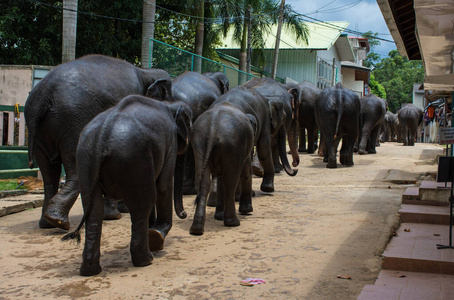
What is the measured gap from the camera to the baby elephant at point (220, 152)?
5.82m

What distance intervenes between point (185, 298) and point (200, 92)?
4784 millimetres

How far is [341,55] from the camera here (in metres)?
51.5

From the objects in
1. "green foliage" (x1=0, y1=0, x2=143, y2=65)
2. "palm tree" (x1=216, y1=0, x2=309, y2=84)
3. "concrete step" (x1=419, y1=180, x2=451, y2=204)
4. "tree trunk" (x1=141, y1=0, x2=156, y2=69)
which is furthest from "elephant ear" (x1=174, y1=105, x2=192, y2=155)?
"palm tree" (x1=216, y1=0, x2=309, y2=84)

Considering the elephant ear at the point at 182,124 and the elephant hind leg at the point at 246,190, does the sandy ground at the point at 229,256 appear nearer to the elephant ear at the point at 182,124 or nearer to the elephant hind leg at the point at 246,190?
the elephant hind leg at the point at 246,190

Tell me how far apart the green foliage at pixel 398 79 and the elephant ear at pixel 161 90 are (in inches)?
2436

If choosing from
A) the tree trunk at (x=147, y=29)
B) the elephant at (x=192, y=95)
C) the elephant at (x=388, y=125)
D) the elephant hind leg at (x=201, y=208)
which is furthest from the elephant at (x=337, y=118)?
the elephant at (x=388, y=125)

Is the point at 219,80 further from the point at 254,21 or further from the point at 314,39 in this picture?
the point at 314,39

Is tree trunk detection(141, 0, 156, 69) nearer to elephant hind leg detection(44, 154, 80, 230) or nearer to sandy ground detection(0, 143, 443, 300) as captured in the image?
sandy ground detection(0, 143, 443, 300)

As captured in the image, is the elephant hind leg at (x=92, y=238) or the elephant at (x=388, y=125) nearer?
the elephant hind leg at (x=92, y=238)

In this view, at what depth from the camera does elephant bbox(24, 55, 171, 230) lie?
19.1ft

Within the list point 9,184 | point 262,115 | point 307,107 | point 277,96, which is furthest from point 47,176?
point 307,107

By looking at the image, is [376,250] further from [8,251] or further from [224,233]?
[8,251]

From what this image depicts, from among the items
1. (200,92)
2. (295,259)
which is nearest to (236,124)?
(295,259)

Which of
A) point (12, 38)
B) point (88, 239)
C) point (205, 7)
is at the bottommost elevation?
point (88, 239)
